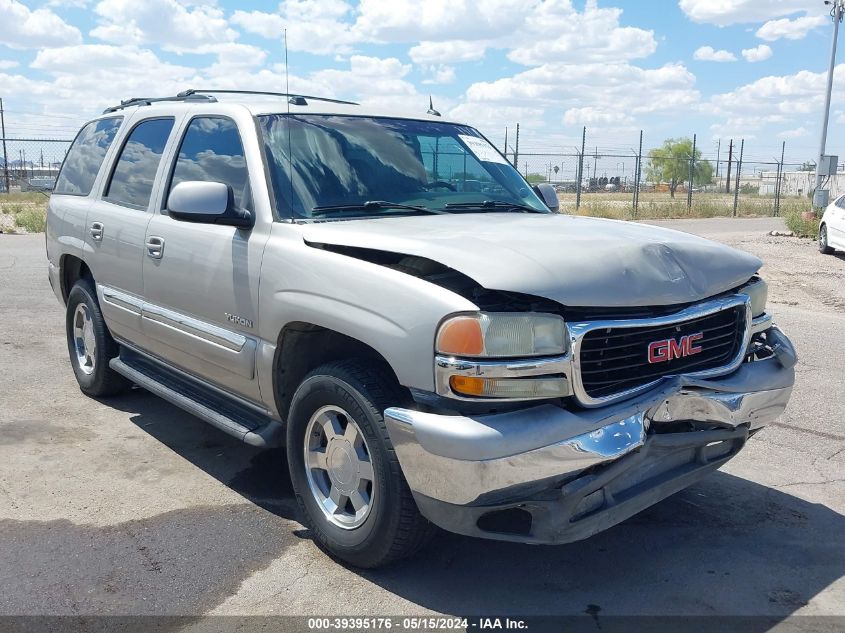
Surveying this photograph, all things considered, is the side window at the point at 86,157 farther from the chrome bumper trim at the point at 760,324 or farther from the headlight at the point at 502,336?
the chrome bumper trim at the point at 760,324

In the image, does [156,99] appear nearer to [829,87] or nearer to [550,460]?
[550,460]

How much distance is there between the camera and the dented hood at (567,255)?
294 cm

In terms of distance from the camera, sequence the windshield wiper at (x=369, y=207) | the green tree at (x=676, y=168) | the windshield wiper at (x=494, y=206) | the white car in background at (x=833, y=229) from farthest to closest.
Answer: the green tree at (x=676, y=168)
the white car in background at (x=833, y=229)
the windshield wiper at (x=494, y=206)
the windshield wiper at (x=369, y=207)

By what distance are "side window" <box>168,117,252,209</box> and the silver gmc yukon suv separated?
0.01 meters

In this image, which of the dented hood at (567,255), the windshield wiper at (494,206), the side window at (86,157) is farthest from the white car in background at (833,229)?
the side window at (86,157)

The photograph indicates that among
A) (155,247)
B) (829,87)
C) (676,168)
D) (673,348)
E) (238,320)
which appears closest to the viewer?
(673,348)

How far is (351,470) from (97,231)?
286 cm

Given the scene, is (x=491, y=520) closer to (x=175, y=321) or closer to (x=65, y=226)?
(x=175, y=321)

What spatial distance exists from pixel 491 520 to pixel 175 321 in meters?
2.23

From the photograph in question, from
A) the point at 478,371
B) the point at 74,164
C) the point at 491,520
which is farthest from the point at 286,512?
the point at 74,164

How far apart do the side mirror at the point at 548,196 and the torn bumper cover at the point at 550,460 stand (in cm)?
211

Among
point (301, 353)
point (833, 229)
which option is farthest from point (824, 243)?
point (301, 353)

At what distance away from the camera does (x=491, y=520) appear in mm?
3039

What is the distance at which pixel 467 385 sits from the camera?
2844 mm
